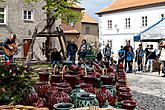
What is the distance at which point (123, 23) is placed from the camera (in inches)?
1629

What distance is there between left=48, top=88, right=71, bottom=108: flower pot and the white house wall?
112 ft

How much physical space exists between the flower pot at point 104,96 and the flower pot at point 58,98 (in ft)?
1.52

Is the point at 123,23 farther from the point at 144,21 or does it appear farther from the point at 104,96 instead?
the point at 104,96

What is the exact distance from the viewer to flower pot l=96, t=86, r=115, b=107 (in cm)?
394

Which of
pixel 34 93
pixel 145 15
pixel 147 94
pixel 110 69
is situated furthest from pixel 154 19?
pixel 34 93

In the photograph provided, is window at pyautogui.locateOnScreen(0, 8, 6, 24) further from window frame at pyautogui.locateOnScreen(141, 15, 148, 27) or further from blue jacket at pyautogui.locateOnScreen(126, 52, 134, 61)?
window frame at pyautogui.locateOnScreen(141, 15, 148, 27)

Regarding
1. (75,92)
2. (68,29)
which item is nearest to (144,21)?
(68,29)

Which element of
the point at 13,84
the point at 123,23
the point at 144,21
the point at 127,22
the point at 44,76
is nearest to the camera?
the point at 13,84

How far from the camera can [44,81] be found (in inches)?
177

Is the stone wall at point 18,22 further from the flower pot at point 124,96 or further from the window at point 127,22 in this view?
the flower pot at point 124,96

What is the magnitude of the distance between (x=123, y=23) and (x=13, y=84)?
3816cm

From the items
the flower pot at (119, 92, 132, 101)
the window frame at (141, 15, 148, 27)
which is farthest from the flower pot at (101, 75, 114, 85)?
the window frame at (141, 15, 148, 27)

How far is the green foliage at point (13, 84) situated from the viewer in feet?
12.5

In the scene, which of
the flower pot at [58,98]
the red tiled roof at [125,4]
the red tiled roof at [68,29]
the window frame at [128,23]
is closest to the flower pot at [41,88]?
the flower pot at [58,98]
